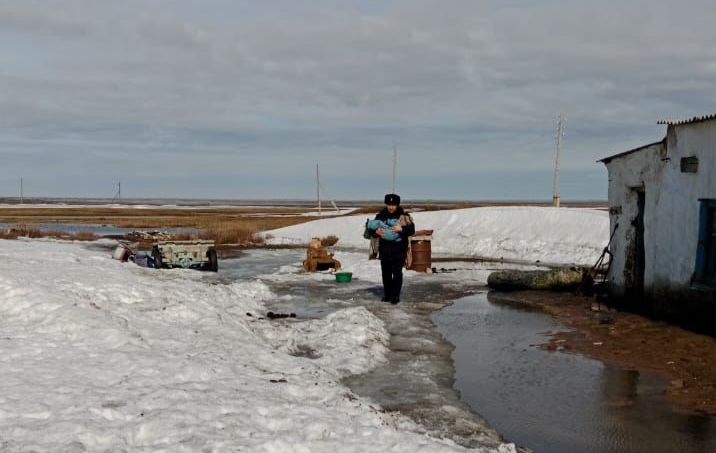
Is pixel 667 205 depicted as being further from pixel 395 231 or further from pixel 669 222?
pixel 395 231

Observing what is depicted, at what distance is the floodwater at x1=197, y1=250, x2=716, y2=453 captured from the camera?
6348mm

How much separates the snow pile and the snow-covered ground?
1937 centimetres

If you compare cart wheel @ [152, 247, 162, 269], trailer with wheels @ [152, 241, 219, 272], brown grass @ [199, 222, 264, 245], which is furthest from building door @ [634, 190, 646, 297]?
brown grass @ [199, 222, 264, 245]

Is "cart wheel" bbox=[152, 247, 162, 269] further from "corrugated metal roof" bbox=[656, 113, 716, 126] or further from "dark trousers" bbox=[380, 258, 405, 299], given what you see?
"corrugated metal roof" bbox=[656, 113, 716, 126]

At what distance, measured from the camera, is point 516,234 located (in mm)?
32344

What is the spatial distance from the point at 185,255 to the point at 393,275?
8458 mm

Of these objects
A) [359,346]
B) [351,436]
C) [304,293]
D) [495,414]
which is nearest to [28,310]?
[359,346]

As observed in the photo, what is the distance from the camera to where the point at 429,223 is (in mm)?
37125

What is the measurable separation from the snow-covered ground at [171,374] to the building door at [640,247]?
20.9 ft

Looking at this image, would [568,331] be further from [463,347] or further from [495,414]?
[495,414]

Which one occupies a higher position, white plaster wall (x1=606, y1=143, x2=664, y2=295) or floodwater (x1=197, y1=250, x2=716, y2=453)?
white plaster wall (x1=606, y1=143, x2=664, y2=295)

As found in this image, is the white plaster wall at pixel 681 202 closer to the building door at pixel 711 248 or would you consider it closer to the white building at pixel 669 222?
the white building at pixel 669 222

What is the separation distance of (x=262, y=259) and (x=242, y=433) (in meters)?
22.2

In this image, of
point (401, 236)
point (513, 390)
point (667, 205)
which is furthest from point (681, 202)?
point (513, 390)
